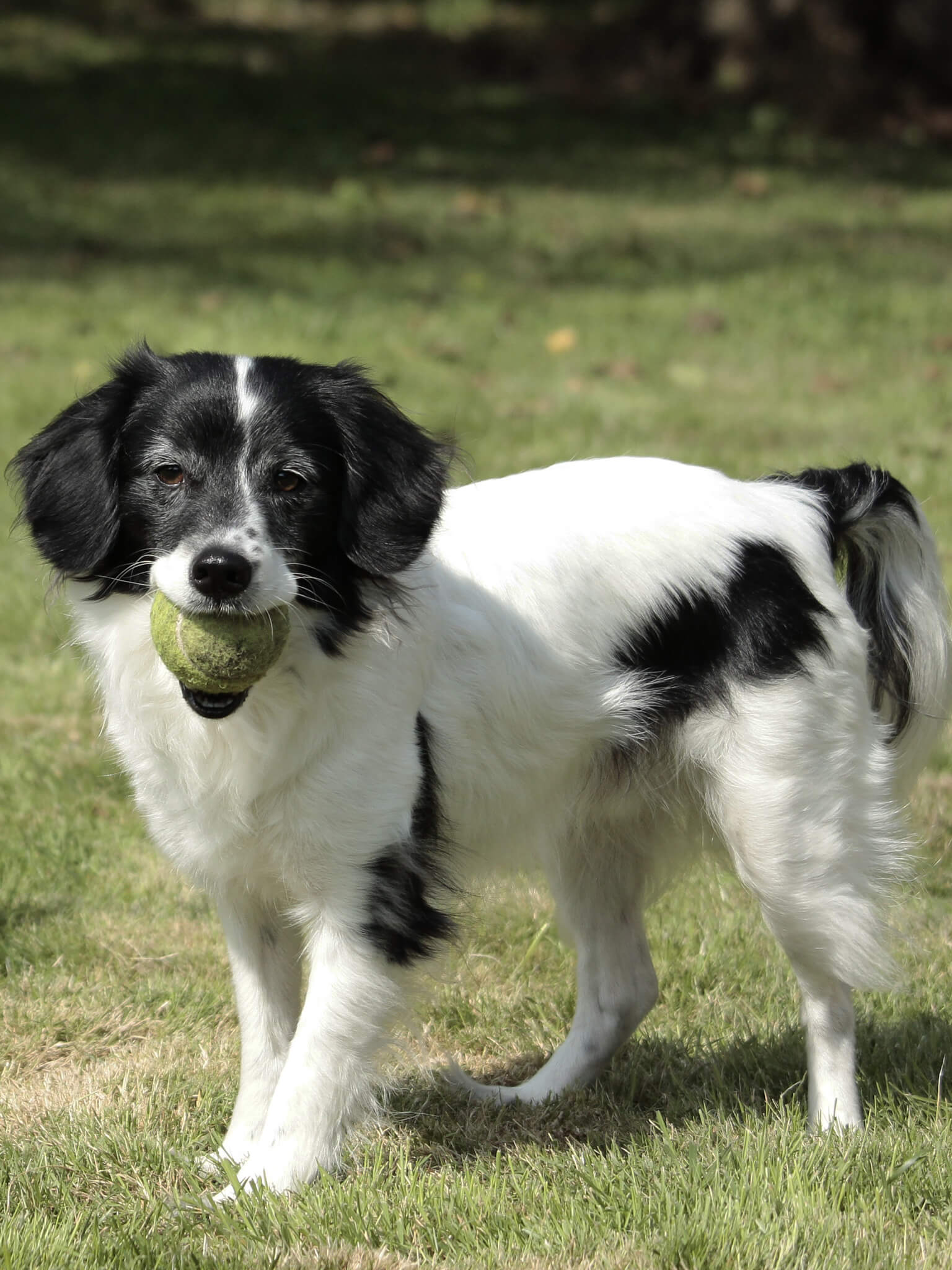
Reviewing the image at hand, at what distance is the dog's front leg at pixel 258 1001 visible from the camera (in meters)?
3.28

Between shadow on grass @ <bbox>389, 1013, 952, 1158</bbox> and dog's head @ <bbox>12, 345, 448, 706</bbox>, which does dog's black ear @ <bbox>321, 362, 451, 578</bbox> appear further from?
shadow on grass @ <bbox>389, 1013, 952, 1158</bbox>

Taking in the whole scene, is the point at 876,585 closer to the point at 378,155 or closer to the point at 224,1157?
the point at 224,1157

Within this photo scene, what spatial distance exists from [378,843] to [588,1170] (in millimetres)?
771

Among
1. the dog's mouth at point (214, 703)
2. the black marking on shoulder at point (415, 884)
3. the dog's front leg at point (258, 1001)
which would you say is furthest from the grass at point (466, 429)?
the dog's mouth at point (214, 703)

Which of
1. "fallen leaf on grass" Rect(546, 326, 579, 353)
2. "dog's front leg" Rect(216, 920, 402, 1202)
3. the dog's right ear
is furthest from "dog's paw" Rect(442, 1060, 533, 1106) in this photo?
"fallen leaf on grass" Rect(546, 326, 579, 353)

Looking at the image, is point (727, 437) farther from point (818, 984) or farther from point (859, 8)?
point (859, 8)

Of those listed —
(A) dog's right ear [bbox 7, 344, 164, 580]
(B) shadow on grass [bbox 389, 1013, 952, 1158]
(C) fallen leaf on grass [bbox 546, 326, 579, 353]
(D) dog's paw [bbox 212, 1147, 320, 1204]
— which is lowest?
(C) fallen leaf on grass [bbox 546, 326, 579, 353]

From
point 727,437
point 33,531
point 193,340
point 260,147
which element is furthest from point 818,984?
point 260,147

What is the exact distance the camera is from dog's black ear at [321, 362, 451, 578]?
300 cm

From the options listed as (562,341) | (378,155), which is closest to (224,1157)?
(562,341)

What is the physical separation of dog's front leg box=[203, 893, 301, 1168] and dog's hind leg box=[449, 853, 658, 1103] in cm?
50

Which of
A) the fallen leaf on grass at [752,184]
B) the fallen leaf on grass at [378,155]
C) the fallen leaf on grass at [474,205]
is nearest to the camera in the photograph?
the fallen leaf on grass at [474,205]

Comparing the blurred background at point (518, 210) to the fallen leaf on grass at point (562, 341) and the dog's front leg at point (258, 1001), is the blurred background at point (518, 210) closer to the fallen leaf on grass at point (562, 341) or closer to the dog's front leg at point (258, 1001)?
the fallen leaf on grass at point (562, 341)

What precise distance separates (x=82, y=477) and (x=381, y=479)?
575 millimetres
